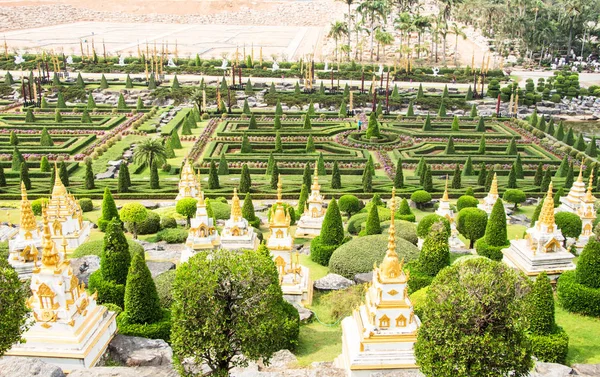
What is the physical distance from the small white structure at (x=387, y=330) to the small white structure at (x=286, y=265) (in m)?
6.83

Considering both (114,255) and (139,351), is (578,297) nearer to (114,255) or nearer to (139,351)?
(139,351)

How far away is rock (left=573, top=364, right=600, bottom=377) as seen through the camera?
60.7 feet

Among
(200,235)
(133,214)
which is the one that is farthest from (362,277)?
(133,214)

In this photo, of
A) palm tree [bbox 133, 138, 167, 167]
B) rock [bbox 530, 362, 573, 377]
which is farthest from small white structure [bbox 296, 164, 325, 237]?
rock [bbox 530, 362, 573, 377]

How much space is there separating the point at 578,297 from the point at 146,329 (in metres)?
15.3

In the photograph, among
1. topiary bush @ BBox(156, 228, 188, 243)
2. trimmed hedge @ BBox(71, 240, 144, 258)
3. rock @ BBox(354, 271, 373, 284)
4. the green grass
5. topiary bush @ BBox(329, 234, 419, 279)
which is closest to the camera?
the green grass

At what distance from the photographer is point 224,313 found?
16.2 metres

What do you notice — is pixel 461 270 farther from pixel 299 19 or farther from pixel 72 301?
pixel 299 19

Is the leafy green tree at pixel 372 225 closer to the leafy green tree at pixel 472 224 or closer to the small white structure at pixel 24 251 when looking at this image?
the leafy green tree at pixel 472 224

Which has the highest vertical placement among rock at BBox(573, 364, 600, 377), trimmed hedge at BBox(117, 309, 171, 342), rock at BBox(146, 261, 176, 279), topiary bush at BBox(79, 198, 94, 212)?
trimmed hedge at BBox(117, 309, 171, 342)

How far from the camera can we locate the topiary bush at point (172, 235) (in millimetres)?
31978

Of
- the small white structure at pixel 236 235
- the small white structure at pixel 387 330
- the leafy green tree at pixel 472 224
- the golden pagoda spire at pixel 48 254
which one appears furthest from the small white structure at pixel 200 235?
the leafy green tree at pixel 472 224

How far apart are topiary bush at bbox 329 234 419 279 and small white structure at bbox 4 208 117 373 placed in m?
10.8

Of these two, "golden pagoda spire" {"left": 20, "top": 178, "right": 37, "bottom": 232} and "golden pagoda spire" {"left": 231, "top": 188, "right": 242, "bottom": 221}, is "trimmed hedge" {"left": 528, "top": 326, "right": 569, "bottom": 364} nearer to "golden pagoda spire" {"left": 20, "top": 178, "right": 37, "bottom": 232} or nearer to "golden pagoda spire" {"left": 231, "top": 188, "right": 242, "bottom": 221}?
"golden pagoda spire" {"left": 231, "top": 188, "right": 242, "bottom": 221}
